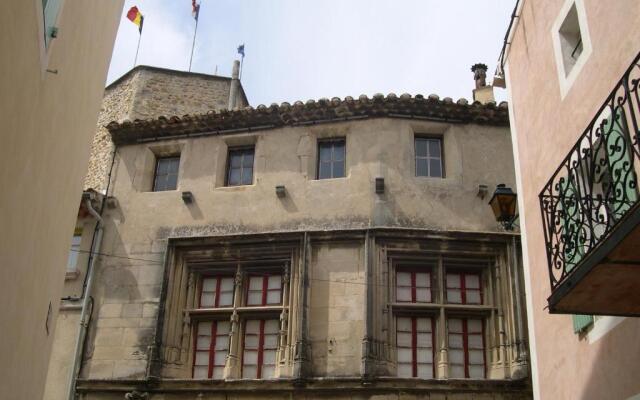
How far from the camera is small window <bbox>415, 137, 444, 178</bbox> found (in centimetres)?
1332

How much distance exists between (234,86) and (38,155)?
14.1 m

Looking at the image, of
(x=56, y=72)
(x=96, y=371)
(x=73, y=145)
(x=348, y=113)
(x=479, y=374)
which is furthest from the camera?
(x=348, y=113)

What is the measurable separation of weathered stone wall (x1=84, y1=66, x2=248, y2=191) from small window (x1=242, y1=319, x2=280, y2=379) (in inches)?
297

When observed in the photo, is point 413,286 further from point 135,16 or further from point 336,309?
point 135,16

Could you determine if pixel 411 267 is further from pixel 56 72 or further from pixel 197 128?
pixel 56 72

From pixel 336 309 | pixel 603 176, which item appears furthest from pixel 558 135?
pixel 336 309

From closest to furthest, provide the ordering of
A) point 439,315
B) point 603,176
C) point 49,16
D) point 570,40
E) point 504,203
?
point 49,16
point 603,176
point 570,40
point 504,203
point 439,315

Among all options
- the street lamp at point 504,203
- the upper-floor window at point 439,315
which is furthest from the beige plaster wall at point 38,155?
the upper-floor window at point 439,315

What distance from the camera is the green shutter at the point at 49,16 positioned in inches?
218

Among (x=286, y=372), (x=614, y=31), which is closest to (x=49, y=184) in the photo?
(x=614, y=31)

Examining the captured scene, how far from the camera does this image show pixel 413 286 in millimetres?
12375

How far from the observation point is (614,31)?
698 cm

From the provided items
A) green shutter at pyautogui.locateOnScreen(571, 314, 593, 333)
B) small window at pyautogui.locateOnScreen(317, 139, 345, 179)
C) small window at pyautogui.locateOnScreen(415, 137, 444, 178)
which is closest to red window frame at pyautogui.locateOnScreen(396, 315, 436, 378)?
small window at pyautogui.locateOnScreen(415, 137, 444, 178)

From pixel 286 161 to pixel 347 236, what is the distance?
80.7 inches
